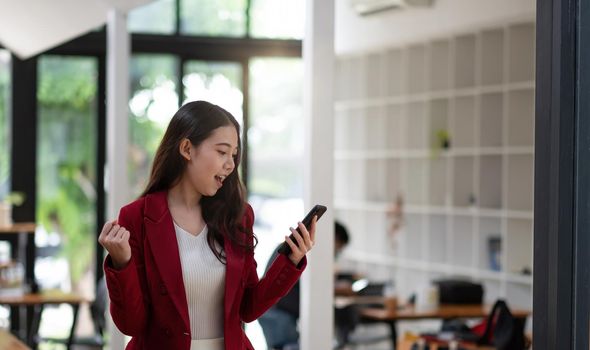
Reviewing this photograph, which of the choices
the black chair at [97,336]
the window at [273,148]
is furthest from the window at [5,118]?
the window at [273,148]

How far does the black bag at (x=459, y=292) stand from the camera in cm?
825

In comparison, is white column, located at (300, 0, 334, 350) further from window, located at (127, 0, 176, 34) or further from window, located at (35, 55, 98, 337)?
window, located at (127, 0, 176, 34)

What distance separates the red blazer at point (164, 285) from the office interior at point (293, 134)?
549 centimetres

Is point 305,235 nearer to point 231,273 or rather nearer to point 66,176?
point 231,273

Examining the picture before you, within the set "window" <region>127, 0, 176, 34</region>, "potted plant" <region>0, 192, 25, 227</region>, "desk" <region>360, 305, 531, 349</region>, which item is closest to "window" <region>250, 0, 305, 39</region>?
"window" <region>127, 0, 176, 34</region>

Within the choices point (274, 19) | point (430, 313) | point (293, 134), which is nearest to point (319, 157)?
point (430, 313)

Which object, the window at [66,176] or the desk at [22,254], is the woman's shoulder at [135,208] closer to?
the desk at [22,254]

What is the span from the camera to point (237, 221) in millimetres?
3119

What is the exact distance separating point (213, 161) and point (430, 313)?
5.15m

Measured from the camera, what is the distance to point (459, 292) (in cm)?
824

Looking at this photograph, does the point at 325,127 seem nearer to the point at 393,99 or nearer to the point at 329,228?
the point at 329,228

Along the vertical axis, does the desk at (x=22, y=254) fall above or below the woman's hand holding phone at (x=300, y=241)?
below

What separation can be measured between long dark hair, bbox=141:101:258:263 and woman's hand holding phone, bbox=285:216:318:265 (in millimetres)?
146

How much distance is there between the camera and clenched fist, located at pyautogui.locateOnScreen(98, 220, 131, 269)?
2.79 m
